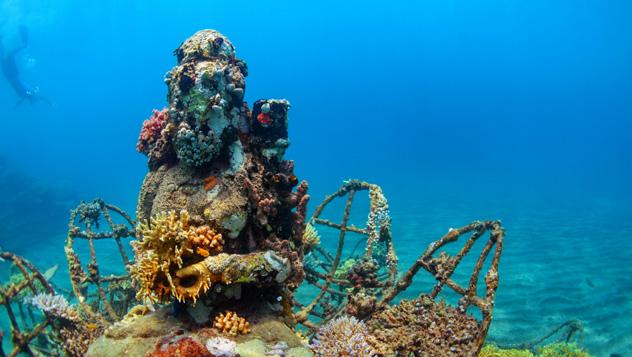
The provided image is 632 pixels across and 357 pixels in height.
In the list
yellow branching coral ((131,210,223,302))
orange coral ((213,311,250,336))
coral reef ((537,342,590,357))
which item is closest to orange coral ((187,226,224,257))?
yellow branching coral ((131,210,223,302))

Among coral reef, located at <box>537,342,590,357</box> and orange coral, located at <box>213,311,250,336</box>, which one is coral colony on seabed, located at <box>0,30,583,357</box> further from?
coral reef, located at <box>537,342,590,357</box>

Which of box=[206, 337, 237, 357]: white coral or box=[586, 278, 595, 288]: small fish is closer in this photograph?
box=[206, 337, 237, 357]: white coral

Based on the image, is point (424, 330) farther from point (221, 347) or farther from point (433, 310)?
point (221, 347)

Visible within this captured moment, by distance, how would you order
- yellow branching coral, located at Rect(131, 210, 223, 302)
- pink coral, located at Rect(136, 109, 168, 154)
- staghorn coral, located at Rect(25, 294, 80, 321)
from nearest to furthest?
yellow branching coral, located at Rect(131, 210, 223, 302), staghorn coral, located at Rect(25, 294, 80, 321), pink coral, located at Rect(136, 109, 168, 154)

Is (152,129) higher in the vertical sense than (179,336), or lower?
higher

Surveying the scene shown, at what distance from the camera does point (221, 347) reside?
3.99 metres

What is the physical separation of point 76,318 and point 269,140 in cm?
376

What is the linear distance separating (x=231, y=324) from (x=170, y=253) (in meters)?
1.05

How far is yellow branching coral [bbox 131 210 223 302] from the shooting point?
4.20 metres

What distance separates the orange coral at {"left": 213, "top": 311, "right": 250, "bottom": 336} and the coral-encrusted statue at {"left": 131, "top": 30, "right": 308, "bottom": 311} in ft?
0.90

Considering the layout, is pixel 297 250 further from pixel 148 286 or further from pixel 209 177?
pixel 148 286

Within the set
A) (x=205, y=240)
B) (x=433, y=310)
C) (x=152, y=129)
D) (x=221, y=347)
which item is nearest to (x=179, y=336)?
(x=221, y=347)

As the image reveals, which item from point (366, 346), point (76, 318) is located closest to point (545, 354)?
point (366, 346)


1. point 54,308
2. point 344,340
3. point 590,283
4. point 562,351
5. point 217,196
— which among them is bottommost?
point 54,308
